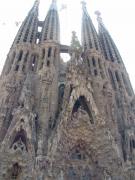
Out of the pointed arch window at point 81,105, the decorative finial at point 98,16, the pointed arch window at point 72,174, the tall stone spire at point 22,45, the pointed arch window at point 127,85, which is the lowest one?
the pointed arch window at point 72,174

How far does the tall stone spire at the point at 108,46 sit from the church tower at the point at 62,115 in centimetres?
93

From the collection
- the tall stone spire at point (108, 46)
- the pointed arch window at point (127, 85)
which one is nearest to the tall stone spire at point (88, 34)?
the tall stone spire at point (108, 46)

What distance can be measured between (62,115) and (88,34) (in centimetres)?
1821

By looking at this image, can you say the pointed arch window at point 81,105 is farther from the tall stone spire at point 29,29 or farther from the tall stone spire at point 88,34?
the tall stone spire at point 29,29

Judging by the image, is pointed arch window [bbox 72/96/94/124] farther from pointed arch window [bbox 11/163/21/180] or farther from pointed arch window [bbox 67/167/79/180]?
pointed arch window [bbox 11/163/21/180]

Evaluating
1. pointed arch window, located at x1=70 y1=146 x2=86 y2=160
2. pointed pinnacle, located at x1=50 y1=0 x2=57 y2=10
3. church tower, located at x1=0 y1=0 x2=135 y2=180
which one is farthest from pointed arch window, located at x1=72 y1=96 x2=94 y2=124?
pointed pinnacle, located at x1=50 y1=0 x2=57 y2=10

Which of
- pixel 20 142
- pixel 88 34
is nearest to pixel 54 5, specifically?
pixel 88 34

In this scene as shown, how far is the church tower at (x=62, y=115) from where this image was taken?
2116cm

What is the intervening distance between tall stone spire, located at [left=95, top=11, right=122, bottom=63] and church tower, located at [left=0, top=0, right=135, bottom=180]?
3.04ft

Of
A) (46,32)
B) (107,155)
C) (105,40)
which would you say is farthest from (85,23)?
(107,155)

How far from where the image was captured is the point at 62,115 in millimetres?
23859

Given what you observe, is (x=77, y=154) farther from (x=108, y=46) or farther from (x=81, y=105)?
(x=108, y=46)

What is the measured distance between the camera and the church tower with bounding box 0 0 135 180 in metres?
21.2

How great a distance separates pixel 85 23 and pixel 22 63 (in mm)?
15202
